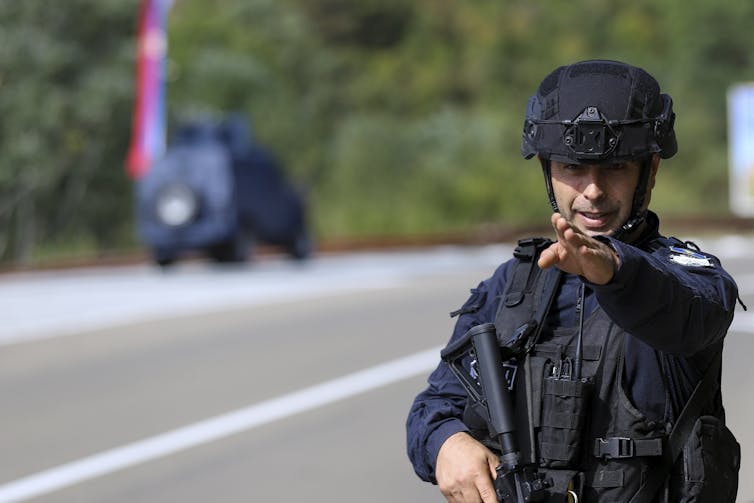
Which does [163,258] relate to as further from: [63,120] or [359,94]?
[359,94]

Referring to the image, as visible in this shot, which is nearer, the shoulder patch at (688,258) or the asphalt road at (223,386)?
the shoulder patch at (688,258)

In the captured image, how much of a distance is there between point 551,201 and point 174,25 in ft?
197

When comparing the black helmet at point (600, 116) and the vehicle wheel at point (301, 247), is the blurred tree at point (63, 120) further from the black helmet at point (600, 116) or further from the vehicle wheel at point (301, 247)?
the black helmet at point (600, 116)

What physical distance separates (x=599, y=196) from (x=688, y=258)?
19 cm

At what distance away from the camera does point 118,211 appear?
39562mm

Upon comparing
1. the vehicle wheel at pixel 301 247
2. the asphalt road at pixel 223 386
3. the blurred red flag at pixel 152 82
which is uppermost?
the blurred red flag at pixel 152 82

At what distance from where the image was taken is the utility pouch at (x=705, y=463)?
8.94 feet

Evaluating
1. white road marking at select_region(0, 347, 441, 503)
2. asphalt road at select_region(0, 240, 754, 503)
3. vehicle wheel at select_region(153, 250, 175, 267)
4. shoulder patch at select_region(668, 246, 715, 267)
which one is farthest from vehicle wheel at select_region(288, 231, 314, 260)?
shoulder patch at select_region(668, 246, 715, 267)

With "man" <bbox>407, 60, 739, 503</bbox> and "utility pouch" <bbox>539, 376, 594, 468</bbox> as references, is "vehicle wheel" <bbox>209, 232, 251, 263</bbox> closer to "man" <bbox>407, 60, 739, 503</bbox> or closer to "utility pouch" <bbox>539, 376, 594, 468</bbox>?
"man" <bbox>407, 60, 739, 503</bbox>

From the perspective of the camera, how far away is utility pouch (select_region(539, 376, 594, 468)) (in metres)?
2.68

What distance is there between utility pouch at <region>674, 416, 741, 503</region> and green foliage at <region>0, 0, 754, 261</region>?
105 feet

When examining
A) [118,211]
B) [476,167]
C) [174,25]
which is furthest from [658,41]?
[118,211]

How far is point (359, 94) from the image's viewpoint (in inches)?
2968

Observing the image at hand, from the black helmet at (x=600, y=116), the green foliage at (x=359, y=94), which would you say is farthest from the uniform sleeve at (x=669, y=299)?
the green foliage at (x=359, y=94)
